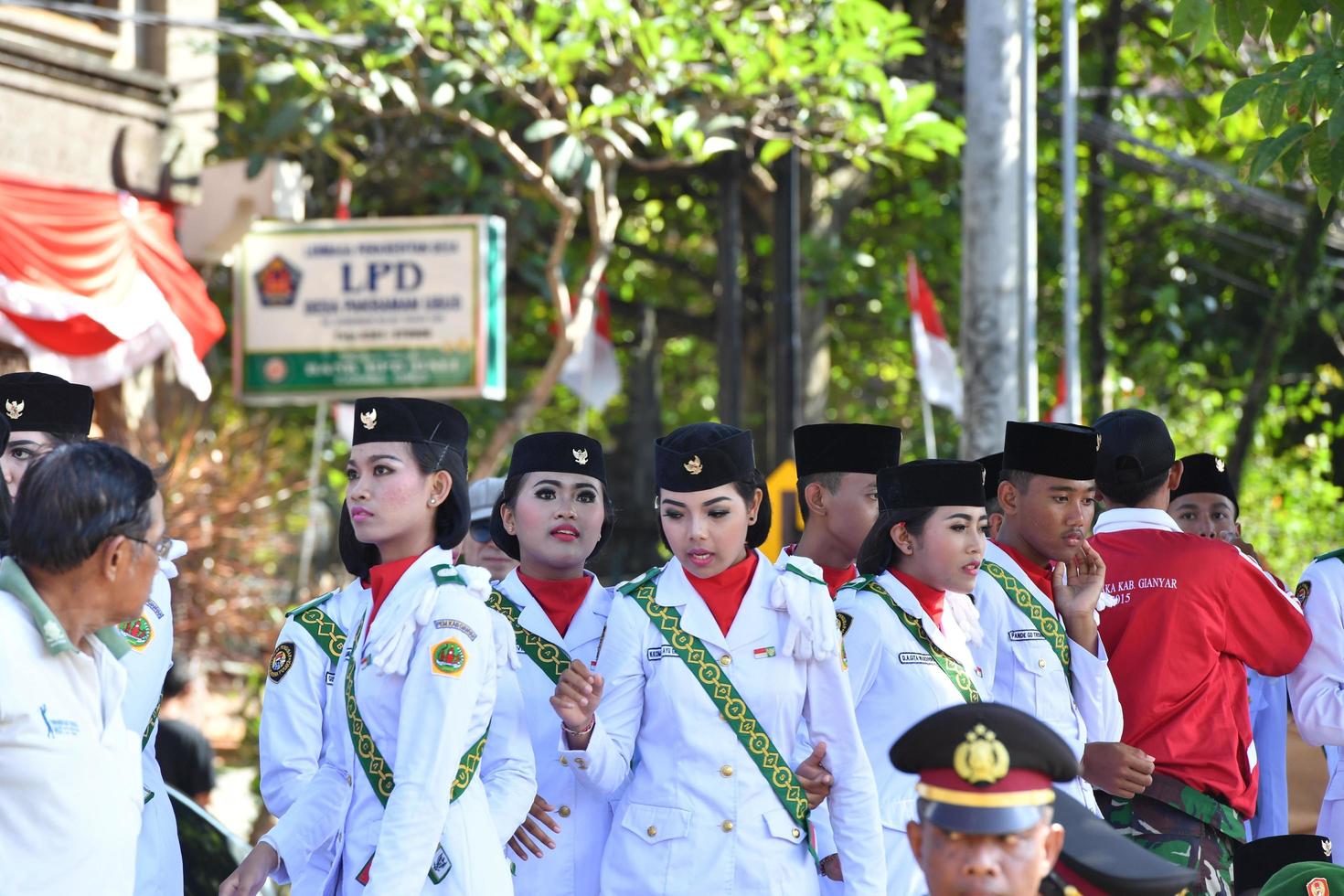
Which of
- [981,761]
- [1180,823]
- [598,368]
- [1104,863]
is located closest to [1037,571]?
[1180,823]

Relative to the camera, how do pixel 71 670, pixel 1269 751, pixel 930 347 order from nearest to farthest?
pixel 71 670, pixel 1269 751, pixel 930 347

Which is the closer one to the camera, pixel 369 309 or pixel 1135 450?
pixel 1135 450

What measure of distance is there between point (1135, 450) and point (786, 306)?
716 cm

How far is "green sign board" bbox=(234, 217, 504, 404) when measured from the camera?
35.9ft

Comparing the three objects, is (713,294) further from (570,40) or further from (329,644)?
(329,644)

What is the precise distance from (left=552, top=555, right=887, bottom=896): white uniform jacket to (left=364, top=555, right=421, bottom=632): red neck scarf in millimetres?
633

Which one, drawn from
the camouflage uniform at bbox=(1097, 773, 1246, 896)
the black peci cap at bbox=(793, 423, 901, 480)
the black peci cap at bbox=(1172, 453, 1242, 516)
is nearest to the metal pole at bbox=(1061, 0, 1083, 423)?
the black peci cap at bbox=(1172, 453, 1242, 516)

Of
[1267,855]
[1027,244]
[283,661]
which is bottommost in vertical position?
[1267,855]

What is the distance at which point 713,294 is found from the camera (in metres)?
16.8

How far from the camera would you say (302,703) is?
4699 mm

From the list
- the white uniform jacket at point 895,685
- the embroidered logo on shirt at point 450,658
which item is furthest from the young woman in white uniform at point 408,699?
the white uniform jacket at point 895,685

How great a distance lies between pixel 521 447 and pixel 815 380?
9447 millimetres

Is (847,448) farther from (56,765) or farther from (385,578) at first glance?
(56,765)

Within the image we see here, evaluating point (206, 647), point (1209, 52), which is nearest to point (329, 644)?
point (206, 647)
